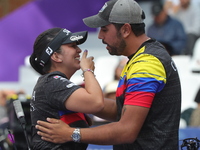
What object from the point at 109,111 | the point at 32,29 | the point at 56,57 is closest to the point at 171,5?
the point at 32,29

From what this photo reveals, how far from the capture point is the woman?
315cm

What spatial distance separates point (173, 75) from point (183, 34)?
5.72 m

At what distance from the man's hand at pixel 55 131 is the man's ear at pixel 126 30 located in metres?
0.74

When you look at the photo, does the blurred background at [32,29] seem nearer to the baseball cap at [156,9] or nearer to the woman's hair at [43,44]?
the baseball cap at [156,9]

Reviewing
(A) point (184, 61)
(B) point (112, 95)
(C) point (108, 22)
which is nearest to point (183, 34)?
(A) point (184, 61)

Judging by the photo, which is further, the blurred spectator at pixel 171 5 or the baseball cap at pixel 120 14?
the blurred spectator at pixel 171 5

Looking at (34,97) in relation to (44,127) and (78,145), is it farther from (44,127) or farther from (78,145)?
(78,145)

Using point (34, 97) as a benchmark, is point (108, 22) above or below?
above

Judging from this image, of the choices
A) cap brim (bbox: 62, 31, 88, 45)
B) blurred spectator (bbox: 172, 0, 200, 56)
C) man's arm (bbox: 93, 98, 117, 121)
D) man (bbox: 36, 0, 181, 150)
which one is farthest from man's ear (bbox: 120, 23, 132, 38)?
blurred spectator (bbox: 172, 0, 200, 56)

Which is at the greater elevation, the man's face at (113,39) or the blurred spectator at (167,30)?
the man's face at (113,39)

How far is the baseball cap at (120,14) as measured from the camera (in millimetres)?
3309

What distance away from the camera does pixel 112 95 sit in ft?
20.2

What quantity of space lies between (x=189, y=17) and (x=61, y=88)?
6551 mm

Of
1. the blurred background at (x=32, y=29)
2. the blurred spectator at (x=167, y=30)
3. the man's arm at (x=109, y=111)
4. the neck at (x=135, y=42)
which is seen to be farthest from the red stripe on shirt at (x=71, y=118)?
the blurred background at (x=32, y=29)
